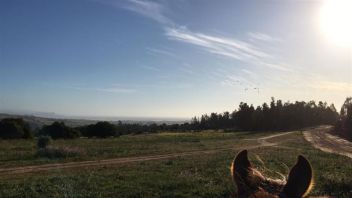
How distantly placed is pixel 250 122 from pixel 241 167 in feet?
405

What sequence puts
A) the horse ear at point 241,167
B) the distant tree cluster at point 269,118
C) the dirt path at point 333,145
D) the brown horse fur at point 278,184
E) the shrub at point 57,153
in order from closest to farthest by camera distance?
the brown horse fur at point 278,184, the horse ear at point 241,167, the shrub at point 57,153, the dirt path at point 333,145, the distant tree cluster at point 269,118

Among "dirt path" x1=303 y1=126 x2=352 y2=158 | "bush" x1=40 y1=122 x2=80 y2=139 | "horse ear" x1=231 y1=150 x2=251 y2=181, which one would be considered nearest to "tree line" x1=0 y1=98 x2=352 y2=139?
"bush" x1=40 y1=122 x2=80 y2=139

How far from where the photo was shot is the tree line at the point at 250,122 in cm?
7262

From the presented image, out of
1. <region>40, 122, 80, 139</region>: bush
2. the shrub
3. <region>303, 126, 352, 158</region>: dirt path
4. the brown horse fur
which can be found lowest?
the shrub

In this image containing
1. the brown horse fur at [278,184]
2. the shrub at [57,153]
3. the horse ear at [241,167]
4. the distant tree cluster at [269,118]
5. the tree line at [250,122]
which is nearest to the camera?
the brown horse fur at [278,184]

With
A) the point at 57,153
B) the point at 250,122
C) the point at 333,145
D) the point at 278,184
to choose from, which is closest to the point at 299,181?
the point at 278,184

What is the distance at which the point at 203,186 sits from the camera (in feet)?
53.1

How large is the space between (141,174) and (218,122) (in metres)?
126

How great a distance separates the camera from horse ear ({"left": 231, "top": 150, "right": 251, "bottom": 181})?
229 cm

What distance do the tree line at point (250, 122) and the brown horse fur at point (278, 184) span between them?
199 ft

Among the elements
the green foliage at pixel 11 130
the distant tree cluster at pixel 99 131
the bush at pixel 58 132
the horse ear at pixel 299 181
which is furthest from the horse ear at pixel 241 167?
the distant tree cluster at pixel 99 131

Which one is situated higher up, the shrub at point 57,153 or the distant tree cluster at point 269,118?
the distant tree cluster at point 269,118

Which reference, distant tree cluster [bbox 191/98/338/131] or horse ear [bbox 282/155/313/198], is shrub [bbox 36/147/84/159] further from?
distant tree cluster [bbox 191/98/338/131]

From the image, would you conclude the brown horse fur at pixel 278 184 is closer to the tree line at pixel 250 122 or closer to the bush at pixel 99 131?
the tree line at pixel 250 122
